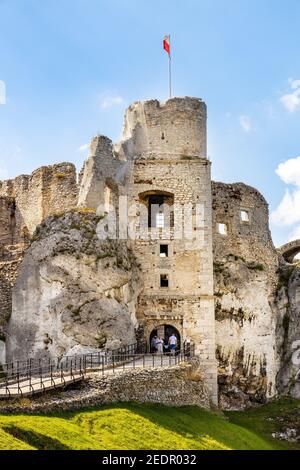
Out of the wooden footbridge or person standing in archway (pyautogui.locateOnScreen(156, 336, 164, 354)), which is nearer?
the wooden footbridge

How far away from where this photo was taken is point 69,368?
36.5 meters

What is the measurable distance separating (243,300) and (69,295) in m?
13.1

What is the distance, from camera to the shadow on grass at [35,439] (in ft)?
82.8

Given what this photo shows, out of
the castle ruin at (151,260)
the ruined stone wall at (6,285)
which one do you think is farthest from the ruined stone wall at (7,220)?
the ruined stone wall at (6,285)

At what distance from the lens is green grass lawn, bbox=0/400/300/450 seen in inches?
1009

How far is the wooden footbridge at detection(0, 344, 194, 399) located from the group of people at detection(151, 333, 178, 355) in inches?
20.7

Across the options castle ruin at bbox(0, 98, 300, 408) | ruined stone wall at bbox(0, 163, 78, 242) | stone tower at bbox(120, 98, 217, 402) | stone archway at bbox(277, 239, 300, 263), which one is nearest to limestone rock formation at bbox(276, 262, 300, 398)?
castle ruin at bbox(0, 98, 300, 408)

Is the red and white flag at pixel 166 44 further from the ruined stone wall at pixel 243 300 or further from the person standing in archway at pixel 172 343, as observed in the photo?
the person standing in archway at pixel 172 343

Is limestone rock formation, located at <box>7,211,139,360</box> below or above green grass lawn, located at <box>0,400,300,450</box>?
above

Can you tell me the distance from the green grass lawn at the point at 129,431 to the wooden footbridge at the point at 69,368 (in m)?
1.71

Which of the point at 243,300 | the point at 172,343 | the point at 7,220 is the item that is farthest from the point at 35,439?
the point at 7,220

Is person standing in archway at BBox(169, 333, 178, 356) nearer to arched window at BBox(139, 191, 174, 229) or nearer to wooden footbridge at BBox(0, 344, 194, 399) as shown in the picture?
wooden footbridge at BBox(0, 344, 194, 399)
